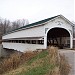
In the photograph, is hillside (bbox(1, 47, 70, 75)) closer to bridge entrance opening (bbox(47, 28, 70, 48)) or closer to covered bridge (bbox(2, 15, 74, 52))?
covered bridge (bbox(2, 15, 74, 52))

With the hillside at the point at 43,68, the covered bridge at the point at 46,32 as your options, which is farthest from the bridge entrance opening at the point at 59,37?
the hillside at the point at 43,68

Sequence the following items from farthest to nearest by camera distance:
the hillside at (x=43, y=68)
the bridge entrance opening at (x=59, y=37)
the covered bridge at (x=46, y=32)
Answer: the bridge entrance opening at (x=59, y=37) → the covered bridge at (x=46, y=32) → the hillside at (x=43, y=68)

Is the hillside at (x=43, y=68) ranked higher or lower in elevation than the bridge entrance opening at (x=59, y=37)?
lower

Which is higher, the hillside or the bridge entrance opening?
the bridge entrance opening

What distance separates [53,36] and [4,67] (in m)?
17.3

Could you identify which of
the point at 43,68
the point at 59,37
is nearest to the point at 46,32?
the point at 59,37

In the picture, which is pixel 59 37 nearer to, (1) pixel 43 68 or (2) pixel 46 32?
(2) pixel 46 32

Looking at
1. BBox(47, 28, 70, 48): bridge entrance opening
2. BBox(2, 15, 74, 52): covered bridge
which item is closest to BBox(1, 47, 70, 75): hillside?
BBox(2, 15, 74, 52): covered bridge

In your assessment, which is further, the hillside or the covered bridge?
the covered bridge

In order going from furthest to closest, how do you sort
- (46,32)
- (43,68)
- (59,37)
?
(59,37) < (46,32) < (43,68)

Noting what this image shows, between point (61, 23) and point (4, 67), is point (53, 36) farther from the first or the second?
point (4, 67)

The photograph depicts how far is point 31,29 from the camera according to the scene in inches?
967

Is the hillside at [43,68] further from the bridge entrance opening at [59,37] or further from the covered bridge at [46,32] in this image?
the bridge entrance opening at [59,37]

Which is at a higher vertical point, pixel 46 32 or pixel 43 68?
pixel 46 32
